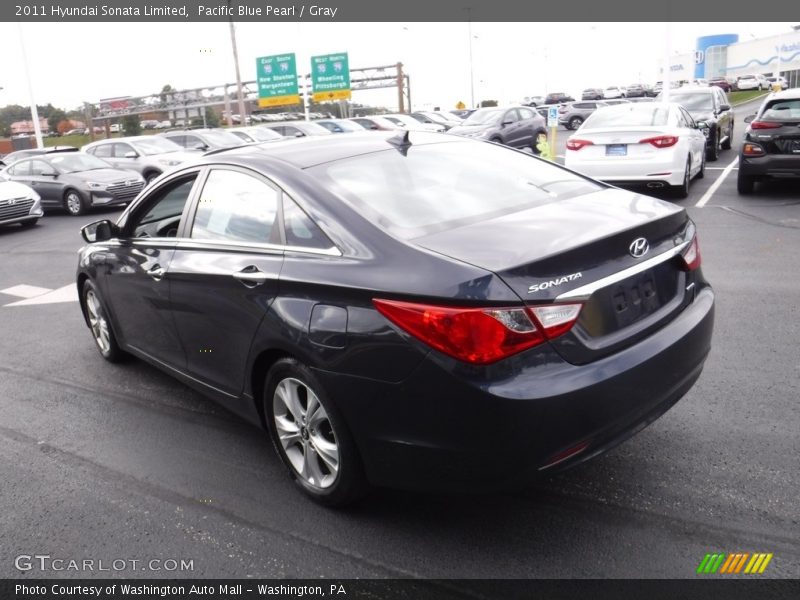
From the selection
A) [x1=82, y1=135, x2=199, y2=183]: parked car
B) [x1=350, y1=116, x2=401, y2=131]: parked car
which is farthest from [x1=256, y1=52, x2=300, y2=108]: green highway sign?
[x1=82, y1=135, x2=199, y2=183]: parked car

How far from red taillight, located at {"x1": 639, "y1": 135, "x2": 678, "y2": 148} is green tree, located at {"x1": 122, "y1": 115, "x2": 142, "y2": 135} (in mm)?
46451

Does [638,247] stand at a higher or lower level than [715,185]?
higher

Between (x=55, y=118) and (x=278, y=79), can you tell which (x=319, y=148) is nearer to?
(x=278, y=79)

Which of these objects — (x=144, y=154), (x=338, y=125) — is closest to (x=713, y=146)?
(x=144, y=154)

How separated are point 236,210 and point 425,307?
1506mm

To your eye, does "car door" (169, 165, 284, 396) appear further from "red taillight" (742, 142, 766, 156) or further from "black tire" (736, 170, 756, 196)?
"black tire" (736, 170, 756, 196)

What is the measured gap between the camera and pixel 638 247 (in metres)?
2.95

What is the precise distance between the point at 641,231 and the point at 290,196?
156 cm

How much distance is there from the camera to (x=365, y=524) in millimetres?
3145

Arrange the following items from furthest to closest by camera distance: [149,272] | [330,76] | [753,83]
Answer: [753,83] < [330,76] < [149,272]

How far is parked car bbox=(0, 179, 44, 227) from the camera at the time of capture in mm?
14109

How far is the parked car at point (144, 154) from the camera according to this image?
1830cm

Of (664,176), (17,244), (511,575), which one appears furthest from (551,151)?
(511,575)

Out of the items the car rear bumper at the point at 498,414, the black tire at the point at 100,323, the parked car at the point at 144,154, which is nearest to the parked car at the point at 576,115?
the parked car at the point at 144,154
